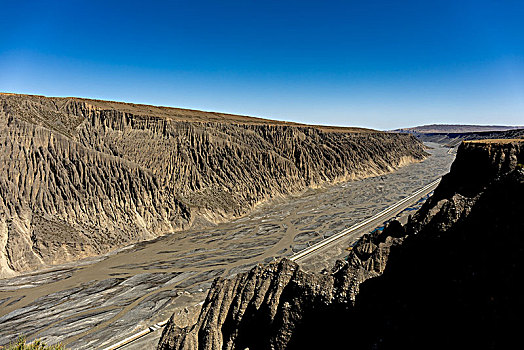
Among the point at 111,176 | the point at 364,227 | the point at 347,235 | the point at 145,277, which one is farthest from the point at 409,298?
the point at 111,176

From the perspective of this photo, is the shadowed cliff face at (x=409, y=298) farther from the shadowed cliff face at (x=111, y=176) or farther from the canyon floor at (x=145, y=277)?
the shadowed cliff face at (x=111, y=176)

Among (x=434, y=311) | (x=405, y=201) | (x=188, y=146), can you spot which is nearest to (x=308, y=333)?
(x=434, y=311)

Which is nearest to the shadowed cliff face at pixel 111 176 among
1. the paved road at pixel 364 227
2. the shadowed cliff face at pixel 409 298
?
the paved road at pixel 364 227

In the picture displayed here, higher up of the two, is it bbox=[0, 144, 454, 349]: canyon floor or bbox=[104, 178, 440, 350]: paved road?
bbox=[104, 178, 440, 350]: paved road

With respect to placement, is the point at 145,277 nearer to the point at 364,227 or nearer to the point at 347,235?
the point at 347,235

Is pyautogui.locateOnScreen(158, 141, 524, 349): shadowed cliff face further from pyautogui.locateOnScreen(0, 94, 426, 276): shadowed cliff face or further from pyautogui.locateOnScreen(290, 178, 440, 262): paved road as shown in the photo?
pyautogui.locateOnScreen(0, 94, 426, 276): shadowed cliff face

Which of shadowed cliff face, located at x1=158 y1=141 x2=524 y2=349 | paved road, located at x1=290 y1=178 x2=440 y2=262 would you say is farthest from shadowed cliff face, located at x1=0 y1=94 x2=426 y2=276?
shadowed cliff face, located at x1=158 y1=141 x2=524 y2=349

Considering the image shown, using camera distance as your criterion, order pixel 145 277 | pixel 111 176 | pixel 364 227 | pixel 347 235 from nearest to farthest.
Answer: pixel 145 277
pixel 347 235
pixel 111 176
pixel 364 227
